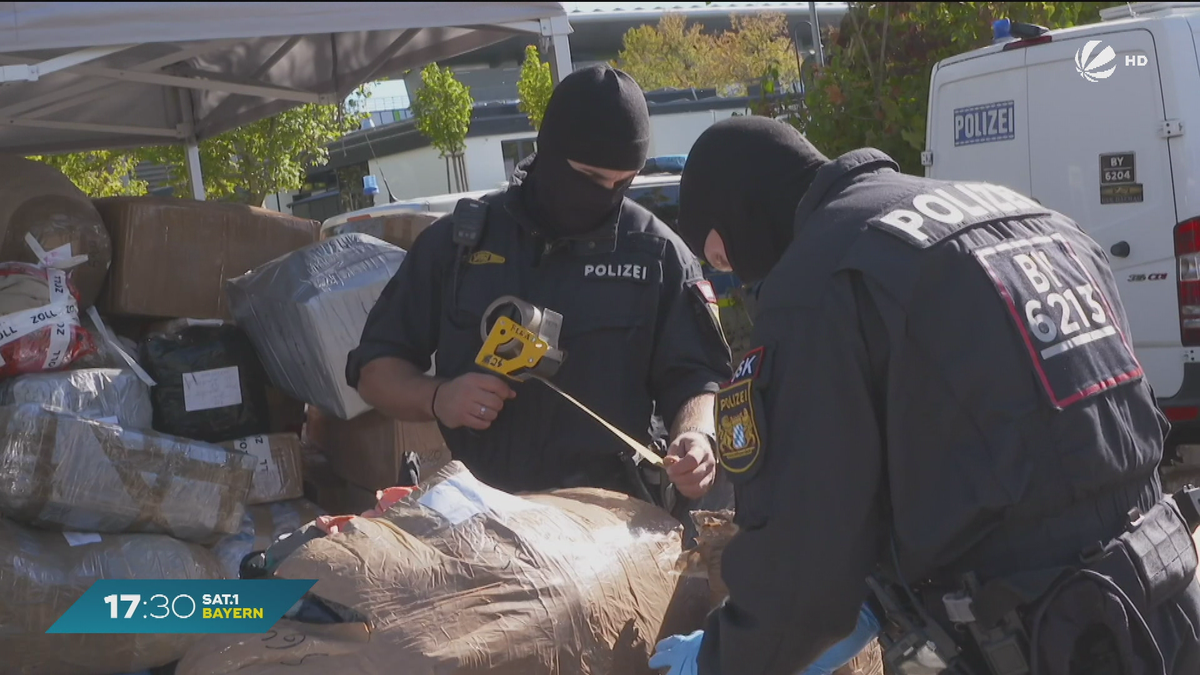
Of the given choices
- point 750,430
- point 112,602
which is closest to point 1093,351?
point 750,430

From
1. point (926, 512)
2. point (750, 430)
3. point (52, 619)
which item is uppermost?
point (750, 430)

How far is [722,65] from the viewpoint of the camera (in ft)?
106

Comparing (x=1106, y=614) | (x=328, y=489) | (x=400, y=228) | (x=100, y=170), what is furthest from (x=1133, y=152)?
(x=100, y=170)

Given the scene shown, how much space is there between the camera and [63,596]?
2783 millimetres

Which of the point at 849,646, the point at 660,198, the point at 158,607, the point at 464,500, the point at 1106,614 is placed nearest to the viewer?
the point at 1106,614

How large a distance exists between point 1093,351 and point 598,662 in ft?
2.80

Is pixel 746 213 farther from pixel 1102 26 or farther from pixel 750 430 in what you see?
pixel 1102 26

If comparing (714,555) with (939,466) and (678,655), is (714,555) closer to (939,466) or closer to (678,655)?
(678,655)

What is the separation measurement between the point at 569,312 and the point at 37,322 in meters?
1.42

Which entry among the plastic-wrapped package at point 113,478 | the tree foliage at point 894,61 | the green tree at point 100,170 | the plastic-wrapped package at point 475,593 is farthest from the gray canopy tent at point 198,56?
the green tree at point 100,170

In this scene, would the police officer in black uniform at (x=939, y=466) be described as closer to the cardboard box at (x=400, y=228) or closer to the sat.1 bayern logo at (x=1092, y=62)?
the cardboard box at (x=400, y=228)

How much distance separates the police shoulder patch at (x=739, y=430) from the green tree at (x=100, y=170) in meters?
12.9

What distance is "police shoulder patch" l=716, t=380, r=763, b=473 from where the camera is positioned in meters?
1.57

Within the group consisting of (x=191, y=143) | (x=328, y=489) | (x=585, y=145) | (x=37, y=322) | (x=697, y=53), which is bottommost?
(x=328, y=489)
